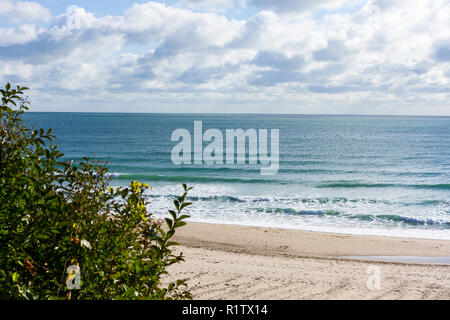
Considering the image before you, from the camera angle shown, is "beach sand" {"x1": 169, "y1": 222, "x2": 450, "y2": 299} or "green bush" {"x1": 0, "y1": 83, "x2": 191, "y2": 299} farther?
"beach sand" {"x1": 169, "y1": 222, "x2": 450, "y2": 299}

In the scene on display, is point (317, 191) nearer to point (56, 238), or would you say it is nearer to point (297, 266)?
point (297, 266)

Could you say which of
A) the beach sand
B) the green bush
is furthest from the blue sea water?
the green bush

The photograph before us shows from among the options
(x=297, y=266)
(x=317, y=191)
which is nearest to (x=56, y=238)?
(x=297, y=266)

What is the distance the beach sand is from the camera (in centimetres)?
733

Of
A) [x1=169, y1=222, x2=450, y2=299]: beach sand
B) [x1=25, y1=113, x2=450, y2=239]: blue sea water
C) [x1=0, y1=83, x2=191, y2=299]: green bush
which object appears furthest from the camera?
[x1=25, y1=113, x2=450, y2=239]: blue sea water

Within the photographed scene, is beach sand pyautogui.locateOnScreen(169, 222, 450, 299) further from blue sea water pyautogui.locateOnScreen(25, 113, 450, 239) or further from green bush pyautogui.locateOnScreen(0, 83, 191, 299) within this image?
green bush pyautogui.locateOnScreen(0, 83, 191, 299)

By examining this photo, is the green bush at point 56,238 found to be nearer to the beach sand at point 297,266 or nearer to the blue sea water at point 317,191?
the beach sand at point 297,266

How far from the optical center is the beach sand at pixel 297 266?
7327 mm

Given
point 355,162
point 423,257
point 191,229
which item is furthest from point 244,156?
point 423,257

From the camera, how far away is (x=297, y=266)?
30.0ft

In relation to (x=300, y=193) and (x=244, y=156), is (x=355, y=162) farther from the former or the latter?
(x=300, y=193)

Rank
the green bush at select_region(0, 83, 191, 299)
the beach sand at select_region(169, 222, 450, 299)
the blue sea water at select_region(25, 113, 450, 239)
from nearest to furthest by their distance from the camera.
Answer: the green bush at select_region(0, 83, 191, 299) → the beach sand at select_region(169, 222, 450, 299) → the blue sea water at select_region(25, 113, 450, 239)
